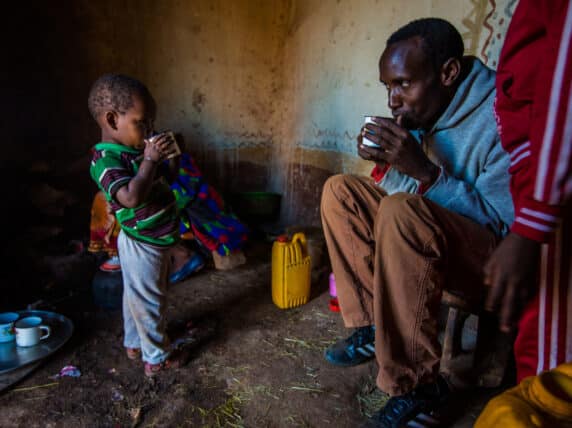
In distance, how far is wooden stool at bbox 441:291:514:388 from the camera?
1.49m

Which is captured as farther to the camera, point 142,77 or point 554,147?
point 142,77

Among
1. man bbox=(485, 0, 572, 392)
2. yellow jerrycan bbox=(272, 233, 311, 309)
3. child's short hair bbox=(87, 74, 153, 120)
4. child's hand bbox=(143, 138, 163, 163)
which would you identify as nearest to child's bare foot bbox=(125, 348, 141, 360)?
yellow jerrycan bbox=(272, 233, 311, 309)

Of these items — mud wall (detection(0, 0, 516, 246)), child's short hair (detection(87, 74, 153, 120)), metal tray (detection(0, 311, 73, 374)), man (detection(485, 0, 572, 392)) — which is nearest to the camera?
man (detection(485, 0, 572, 392))

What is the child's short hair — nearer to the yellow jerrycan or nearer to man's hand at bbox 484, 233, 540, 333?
the yellow jerrycan

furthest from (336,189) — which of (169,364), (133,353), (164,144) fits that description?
(133,353)

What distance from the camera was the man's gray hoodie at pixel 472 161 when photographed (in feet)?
4.33

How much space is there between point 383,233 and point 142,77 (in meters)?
3.05

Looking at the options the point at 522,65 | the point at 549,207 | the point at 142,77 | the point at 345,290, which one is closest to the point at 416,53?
the point at 522,65

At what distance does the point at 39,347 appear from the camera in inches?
68.4

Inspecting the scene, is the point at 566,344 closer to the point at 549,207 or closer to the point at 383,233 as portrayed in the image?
the point at 549,207

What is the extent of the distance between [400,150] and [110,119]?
125 centimetres

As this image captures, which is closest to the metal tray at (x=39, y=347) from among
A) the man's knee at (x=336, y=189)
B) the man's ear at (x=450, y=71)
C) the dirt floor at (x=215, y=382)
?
the dirt floor at (x=215, y=382)

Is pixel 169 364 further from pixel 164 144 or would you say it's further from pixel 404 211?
pixel 404 211

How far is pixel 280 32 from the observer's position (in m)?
3.97
